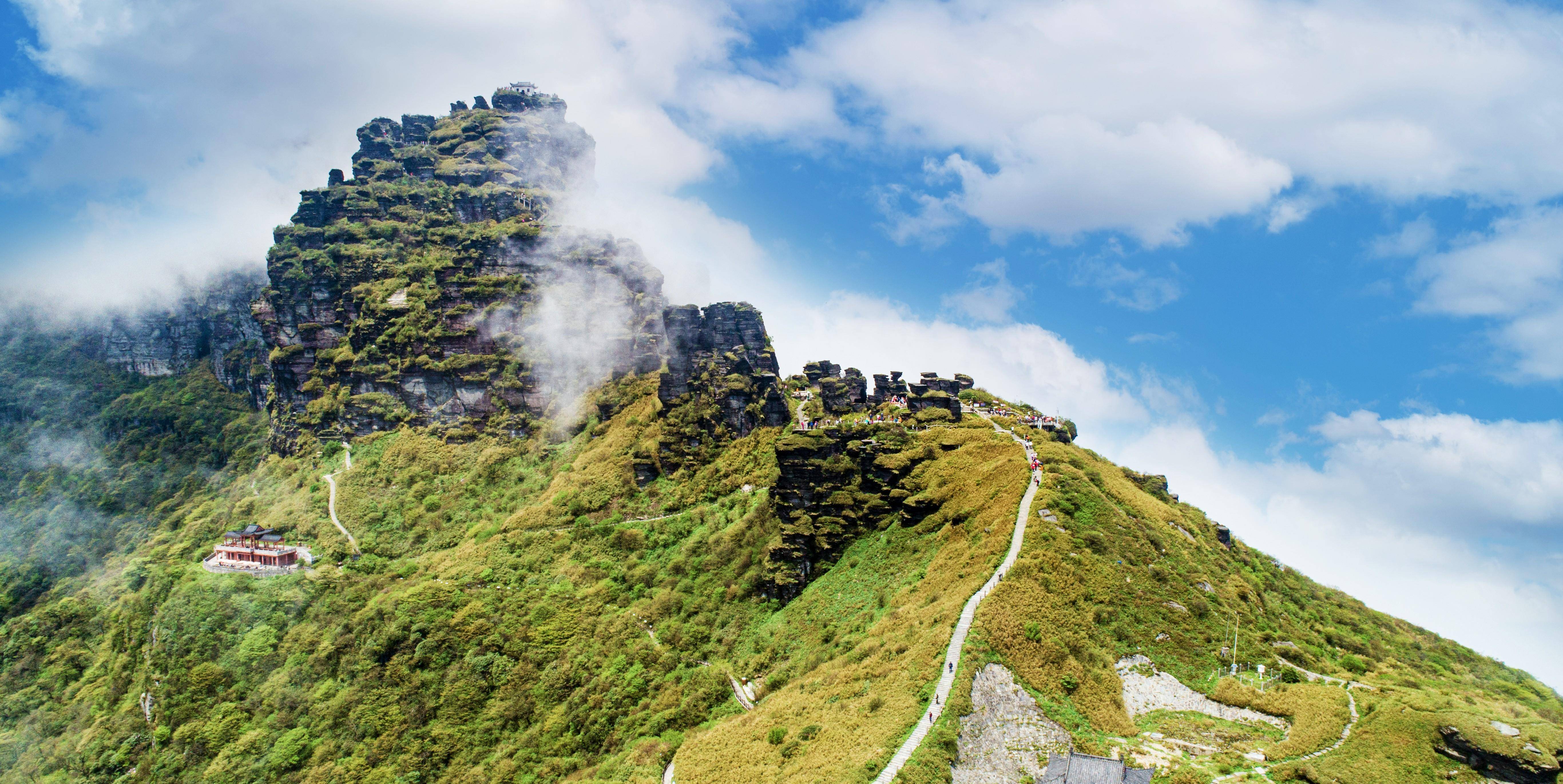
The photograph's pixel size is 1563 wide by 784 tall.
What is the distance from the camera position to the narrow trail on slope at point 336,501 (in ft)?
304

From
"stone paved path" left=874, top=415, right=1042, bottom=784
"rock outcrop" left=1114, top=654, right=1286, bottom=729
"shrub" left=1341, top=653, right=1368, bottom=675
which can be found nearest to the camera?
"stone paved path" left=874, top=415, right=1042, bottom=784

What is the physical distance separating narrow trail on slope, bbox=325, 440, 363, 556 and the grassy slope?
1036 millimetres

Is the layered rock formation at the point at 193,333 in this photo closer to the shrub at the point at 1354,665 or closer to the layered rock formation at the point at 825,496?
the layered rock formation at the point at 825,496

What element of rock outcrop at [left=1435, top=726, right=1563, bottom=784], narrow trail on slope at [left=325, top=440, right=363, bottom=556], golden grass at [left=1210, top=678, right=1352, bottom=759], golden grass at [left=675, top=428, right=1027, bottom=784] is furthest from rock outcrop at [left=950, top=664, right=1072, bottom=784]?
narrow trail on slope at [left=325, top=440, right=363, bottom=556]

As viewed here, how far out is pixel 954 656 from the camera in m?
42.7

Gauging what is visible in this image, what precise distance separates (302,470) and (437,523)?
28169 millimetres

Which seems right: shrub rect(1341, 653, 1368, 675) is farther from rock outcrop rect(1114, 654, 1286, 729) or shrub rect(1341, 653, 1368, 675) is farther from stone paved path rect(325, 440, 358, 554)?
stone paved path rect(325, 440, 358, 554)

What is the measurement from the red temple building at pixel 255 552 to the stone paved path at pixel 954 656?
82.7m

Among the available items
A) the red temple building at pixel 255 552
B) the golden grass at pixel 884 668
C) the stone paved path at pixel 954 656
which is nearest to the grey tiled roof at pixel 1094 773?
the stone paved path at pixel 954 656

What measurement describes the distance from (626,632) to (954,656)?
37492 millimetres

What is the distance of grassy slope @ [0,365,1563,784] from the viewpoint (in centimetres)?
4353

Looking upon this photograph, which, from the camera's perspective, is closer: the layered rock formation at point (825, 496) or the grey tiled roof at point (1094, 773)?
the grey tiled roof at point (1094, 773)

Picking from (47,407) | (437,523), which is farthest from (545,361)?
(47,407)

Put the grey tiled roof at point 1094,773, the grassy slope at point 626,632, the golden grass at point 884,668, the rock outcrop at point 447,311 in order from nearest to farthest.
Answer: the grey tiled roof at point 1094,773
the golden grass at point 884,668
the grassy slope at point 626,632
the rock outcrop at point 447,311
